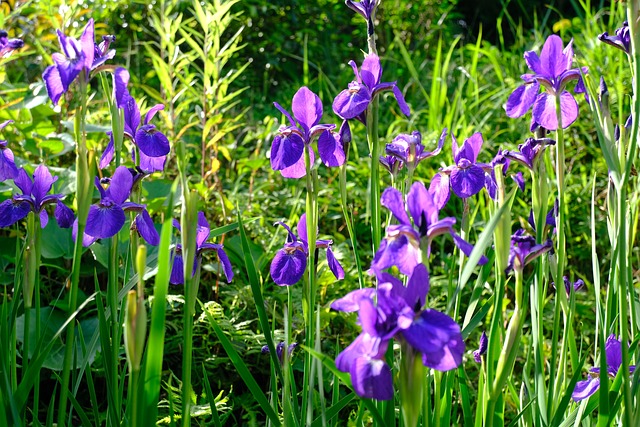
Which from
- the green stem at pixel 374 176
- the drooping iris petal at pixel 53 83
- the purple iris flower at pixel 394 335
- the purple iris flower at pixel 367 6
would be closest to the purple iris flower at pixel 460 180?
the green stem at pixel 374 176

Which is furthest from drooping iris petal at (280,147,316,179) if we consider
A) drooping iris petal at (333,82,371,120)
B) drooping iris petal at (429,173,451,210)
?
drooping iris petal at (429,173,451,210)

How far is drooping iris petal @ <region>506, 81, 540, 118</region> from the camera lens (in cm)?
142

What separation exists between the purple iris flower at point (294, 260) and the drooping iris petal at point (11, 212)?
0.49m

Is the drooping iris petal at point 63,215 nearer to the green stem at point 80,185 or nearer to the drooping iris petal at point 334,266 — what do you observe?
the green stem at point 80,185

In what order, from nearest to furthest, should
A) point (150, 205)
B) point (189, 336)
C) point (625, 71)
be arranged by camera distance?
point (189, 336), point (150, 205), point (625, 71)

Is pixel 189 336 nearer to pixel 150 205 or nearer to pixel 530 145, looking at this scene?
pixel 530 145

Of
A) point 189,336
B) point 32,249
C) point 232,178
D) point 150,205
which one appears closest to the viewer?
point 189,336

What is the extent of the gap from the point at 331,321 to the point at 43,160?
121cm

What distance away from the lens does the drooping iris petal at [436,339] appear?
86 cm

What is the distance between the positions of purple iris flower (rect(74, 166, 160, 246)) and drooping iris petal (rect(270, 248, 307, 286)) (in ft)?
0.82

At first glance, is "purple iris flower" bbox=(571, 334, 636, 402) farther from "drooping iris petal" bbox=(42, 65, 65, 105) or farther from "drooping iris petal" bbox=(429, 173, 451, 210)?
"drooping iris petal" bbox=(42, 65, 65, 105)

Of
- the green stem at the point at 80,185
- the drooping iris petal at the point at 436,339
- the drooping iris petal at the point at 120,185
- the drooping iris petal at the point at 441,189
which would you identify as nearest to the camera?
the drooping iris petal at the point at 436,339

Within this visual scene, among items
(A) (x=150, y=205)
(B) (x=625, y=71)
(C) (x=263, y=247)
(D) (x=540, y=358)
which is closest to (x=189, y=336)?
(D) (x=540, y=358)

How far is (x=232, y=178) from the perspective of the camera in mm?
3232
